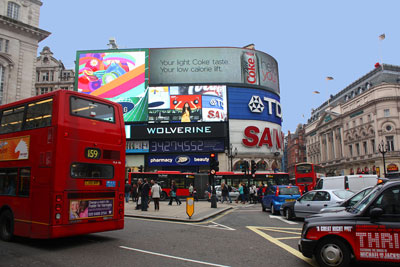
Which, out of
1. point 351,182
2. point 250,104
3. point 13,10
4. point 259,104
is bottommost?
point 351,182

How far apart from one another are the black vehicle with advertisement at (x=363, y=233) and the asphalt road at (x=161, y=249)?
0.72 meters

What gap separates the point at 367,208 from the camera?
582 cm

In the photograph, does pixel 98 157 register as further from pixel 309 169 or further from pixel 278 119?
pixel 278 119

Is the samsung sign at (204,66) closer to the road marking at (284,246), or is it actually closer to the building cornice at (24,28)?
the building cornice at (24,28)

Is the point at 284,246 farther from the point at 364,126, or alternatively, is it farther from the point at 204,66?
the point at 364,126

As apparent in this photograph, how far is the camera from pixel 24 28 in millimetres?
36812

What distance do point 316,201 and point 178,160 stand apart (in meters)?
44.9

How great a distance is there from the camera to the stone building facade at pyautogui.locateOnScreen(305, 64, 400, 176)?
6206 centimetres

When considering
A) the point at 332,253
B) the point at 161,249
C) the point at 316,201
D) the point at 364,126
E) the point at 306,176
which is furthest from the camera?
the point at 364,126

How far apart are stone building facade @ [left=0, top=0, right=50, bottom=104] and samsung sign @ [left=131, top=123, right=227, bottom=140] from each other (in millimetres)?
21767

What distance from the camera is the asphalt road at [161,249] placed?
658cm

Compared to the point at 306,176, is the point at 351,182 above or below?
below

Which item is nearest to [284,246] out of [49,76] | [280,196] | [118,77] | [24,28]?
[280,196]

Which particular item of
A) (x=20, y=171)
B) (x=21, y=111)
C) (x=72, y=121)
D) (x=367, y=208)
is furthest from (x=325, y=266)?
(x=21, y=111)
